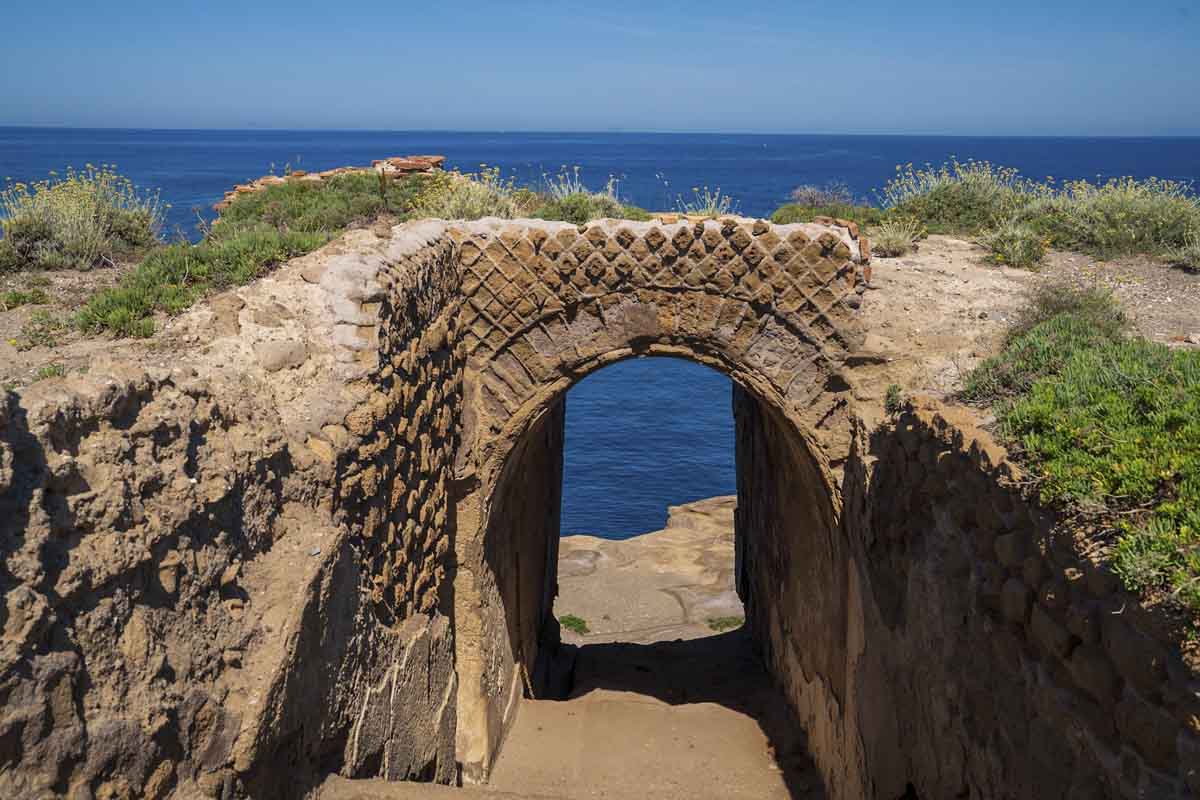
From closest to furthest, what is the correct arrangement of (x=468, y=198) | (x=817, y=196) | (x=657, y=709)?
1. (x=657, y=709)
2. (x=468, y=198)
3. (x=817, y=196)

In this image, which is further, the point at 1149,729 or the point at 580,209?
the point at 580,209

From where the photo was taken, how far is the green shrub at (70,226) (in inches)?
300

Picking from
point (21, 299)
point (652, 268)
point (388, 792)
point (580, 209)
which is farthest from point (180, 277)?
point (580, 209)

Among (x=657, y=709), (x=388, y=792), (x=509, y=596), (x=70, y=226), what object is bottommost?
(x=657, y=709)

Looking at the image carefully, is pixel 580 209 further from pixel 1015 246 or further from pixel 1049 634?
pixel 1049 634

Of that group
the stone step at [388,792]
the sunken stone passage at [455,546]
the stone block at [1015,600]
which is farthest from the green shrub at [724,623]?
the stone block at [1015,600]

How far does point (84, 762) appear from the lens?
2.70 metres

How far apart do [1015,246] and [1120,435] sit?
18.0 ft

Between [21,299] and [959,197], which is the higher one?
[959,197]

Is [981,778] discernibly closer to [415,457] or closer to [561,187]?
[415,457]

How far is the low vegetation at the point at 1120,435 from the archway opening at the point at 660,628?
2174 millimetres

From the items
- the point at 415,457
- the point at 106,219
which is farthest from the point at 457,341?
the point at 106,219

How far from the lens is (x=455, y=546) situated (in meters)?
6.85

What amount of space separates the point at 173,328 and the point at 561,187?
6755mm
